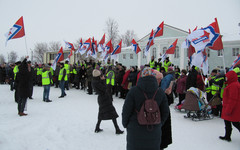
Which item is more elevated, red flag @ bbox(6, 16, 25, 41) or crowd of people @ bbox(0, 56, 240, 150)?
red flag @ bbox(6, 16, 25, 41)

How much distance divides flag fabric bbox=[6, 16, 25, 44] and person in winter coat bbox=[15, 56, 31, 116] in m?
2.10

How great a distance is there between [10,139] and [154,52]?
121 ft

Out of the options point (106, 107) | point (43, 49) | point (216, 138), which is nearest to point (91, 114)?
point (106, 107)

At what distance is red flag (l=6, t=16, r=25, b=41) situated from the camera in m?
7.85

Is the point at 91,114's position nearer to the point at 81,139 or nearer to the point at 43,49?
the point at 81,139

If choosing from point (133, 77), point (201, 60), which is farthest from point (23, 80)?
point (201, 60)

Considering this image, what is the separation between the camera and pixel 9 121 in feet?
19.4

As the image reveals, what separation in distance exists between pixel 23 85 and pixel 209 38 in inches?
293

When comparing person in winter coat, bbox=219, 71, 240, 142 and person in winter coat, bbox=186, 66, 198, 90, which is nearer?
person in winter coat, bbox=219, 71, 240, 142

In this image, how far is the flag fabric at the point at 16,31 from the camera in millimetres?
7852

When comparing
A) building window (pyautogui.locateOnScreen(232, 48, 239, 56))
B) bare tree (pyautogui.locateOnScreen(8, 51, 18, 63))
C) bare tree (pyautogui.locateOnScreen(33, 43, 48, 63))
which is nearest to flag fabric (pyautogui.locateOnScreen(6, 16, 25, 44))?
building window (pyautogui.locateOnScreen(232, 48, 239, 56))

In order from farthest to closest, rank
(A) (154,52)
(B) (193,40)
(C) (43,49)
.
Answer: (C) (43,49)
(A) (154,52)
(B) (193,40)

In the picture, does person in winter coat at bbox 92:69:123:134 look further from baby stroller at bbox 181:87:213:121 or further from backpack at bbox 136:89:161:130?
baby stroller at bbox 181:87:213:121

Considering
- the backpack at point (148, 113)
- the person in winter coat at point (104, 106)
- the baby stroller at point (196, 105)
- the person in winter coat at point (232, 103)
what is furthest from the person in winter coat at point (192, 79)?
the backpack at point (148, 113)
